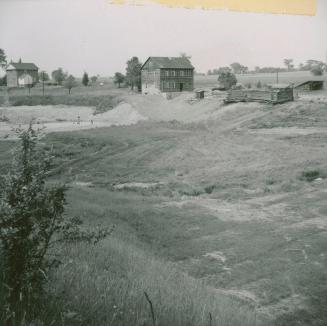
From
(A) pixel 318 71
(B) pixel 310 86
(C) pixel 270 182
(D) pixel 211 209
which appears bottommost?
(D) pixel 211 209

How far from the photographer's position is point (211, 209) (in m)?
21.5

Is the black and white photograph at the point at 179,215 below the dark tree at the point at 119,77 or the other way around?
below

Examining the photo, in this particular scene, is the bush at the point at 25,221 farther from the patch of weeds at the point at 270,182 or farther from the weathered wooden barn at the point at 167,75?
the weathered wooden barn at the point at 167,75

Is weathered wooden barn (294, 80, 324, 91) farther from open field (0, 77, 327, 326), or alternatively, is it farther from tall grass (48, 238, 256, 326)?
tall grass (48, 238, 256, 326)

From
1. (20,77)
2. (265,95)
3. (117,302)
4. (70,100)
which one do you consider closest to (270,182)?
(117,302)

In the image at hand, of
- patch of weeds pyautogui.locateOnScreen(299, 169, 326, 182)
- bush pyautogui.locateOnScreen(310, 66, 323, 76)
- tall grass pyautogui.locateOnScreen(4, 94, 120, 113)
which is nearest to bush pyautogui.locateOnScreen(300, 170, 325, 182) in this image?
patch of weeds pyautogui.locateOnScreen(299, 169, 326, 182)

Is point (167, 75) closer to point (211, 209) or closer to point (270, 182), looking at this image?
point (270, 182)

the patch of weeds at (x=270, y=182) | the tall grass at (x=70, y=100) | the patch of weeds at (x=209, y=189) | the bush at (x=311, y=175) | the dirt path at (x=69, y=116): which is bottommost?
the patch of weeds at (x=209, y=189)

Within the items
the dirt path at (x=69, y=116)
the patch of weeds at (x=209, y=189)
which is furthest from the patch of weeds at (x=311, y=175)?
the dirt path at (x=69, y=116)

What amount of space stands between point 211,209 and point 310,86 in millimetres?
38199

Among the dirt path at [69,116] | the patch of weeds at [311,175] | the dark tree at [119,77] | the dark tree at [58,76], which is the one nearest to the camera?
the patch of weeds at [311,175]

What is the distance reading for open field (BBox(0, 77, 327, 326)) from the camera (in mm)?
9365

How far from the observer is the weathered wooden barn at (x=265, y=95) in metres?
47.6

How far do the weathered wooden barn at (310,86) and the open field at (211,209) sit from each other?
238 inches
